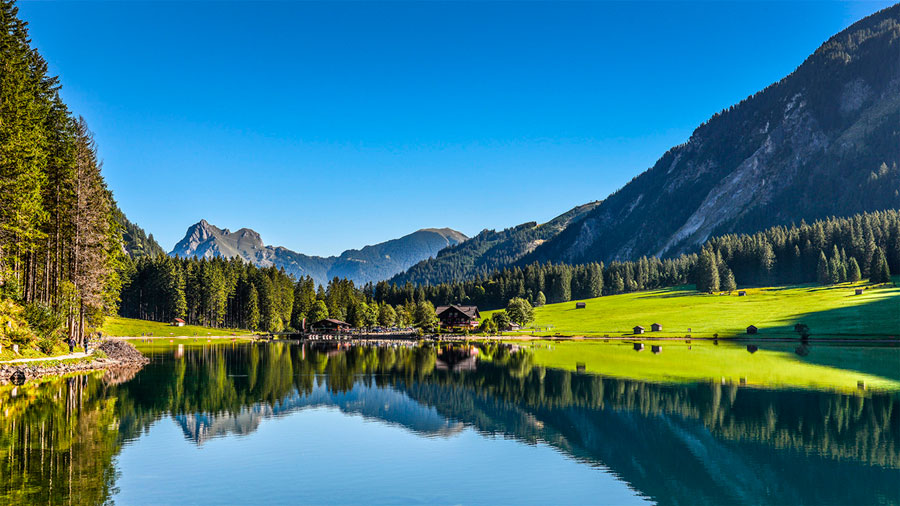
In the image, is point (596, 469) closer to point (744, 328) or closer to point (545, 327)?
point (744, 328)

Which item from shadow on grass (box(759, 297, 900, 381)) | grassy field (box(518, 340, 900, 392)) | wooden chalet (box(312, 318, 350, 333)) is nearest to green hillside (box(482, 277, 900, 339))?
shadow on grass (box(759, 297, 900, 381))

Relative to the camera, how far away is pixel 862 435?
2628cm

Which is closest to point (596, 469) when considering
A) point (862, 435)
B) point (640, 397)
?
point (862, 435)

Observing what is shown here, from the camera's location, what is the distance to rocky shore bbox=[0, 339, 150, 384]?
1559 inches

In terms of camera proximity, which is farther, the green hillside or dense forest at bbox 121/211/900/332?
dense forest at bbox 121/211/900/332

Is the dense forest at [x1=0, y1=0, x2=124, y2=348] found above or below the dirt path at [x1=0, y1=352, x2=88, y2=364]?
above

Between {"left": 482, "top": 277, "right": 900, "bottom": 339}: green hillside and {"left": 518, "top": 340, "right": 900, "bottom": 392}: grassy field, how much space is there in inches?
1062

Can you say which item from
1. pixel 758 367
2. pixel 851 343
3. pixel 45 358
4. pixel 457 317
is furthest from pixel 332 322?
pixel 758 367

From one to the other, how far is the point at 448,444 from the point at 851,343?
87.3 metres

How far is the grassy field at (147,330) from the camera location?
120188 mm

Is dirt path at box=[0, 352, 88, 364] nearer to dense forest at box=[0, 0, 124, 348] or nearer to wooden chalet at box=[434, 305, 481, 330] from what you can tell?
dense forest at box=[0, 0, 124, 348]

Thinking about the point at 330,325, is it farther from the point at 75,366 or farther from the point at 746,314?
the point at 75,366

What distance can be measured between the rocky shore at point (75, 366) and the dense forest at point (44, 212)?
104 inches

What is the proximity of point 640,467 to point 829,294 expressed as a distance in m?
138
